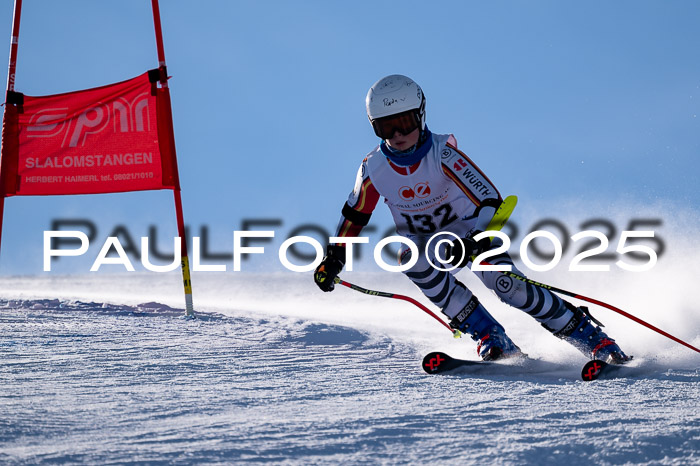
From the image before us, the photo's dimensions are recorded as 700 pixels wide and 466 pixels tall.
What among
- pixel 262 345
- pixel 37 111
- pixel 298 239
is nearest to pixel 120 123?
pixel 37 111

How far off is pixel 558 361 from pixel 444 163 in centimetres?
140

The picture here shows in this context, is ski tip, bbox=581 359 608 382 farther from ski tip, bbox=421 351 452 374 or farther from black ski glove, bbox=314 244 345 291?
black ski glove, bbox=314 244 345 291

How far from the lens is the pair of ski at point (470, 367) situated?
3.63m

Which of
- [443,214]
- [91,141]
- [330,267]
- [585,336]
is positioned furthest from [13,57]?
[585,336]

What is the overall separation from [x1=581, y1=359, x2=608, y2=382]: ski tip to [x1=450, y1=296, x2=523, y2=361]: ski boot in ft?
2.45

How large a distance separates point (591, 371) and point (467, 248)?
935 millimetres

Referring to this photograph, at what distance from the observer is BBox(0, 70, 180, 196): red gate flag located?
7.49m

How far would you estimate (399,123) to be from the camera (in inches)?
163

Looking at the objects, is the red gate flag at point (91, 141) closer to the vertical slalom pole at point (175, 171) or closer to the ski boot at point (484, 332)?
the vertical slalom pole at point (175, 171)

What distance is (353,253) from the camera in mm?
4695

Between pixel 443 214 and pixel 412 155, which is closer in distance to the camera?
pixel 412 155

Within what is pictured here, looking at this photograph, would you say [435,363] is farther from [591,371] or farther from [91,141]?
[91,141]

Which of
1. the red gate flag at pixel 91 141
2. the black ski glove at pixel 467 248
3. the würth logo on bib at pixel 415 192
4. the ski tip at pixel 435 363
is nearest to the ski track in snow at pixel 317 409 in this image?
the ski tip at pixel 435 363

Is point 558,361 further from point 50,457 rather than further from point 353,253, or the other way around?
point 50,457
